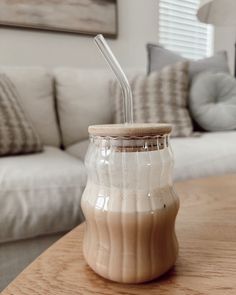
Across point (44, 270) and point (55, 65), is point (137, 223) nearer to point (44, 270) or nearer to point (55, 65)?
point (44, 270)

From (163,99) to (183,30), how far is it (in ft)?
4.30

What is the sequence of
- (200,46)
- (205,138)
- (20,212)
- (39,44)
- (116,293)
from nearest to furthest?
1. (116,293)
2. (20,212)
3. (205,138)
4. (39,44)
5. (200,46)

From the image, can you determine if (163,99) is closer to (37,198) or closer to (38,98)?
(38,98)

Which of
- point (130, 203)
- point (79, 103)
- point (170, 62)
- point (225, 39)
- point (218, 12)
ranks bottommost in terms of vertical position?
point (130, 203)

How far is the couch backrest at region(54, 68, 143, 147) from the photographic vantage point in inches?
62.2

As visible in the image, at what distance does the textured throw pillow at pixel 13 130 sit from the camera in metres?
1.08

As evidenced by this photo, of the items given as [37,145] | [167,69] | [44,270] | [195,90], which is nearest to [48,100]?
[37,145]

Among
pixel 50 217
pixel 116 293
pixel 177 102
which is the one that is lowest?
pixel 50 217

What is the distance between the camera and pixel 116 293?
0.36m

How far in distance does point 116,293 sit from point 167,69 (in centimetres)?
131

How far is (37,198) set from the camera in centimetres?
89

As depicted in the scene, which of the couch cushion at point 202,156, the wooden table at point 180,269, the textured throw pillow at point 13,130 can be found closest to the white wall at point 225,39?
the couch cushion at point 202,156

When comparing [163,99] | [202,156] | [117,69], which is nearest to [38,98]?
[163,99]

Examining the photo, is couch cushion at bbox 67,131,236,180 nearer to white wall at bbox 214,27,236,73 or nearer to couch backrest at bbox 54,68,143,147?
couch backrest at bbox 54,68,143,147
